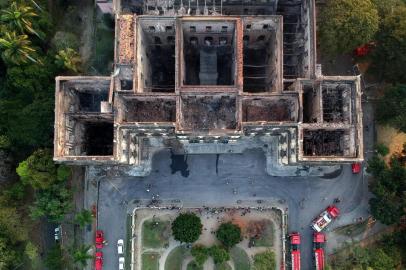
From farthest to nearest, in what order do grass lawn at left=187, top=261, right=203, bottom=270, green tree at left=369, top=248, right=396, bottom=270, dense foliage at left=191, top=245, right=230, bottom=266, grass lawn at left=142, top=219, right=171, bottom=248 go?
grass lawn at left=142, top=219, right=171, bottom=248 < grass lawn at left=187, top=261, right=203, bottom=270 < dense foliage at left=191, top=245, right=230, bottom=266 < green tree at left=369, top=248, right=396, bottom=270

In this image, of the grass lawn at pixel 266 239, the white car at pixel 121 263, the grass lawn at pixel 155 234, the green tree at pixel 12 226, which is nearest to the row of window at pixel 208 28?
the grass lawn at pixel 155 234

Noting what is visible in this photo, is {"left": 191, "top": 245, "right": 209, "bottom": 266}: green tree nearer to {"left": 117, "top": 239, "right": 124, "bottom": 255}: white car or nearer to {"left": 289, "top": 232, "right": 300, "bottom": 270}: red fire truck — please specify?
{"left": 117, "top": 239, "right": 124, "bottom": 255}: white car

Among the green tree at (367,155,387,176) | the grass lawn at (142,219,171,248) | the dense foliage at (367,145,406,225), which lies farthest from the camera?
the grass lawn at (142,219,171,248)

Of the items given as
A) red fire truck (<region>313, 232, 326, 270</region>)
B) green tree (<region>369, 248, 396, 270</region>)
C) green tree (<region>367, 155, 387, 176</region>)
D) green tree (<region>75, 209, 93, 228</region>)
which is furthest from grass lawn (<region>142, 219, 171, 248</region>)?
green tree (<region>367, 155, 387, 176</region>)

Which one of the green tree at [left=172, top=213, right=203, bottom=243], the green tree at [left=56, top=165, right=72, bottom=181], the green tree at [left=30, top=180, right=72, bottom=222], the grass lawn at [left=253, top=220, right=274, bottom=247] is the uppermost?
the green tree at [left=56, top=165, right=72, bottom=181]

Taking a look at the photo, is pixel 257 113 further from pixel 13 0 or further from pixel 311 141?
pixel 13 0

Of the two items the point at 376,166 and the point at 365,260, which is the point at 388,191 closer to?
the point at 376,166

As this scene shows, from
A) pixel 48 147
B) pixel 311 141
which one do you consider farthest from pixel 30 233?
pixel 311 141

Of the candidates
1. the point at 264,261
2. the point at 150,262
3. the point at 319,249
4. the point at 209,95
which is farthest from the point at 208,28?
the point at 319,249
